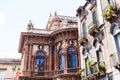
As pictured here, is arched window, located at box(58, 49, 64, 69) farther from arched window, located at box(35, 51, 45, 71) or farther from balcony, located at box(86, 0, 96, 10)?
balcony, located at box(86, 0, 96, 10)

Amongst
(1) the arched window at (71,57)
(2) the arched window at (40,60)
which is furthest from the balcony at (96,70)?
(2) the arched window at (40,60)

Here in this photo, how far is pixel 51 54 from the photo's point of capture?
27.7m

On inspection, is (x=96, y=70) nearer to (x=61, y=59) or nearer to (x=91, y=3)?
(x=91, y=3)

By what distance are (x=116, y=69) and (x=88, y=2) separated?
8603 millimetres

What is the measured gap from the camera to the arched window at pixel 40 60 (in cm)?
2693

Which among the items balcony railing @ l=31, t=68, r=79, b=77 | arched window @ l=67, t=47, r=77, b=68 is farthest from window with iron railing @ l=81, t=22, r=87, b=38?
balcony railing @ l=31, t=68, r=79, b=77

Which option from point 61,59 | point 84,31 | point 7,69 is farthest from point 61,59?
point 7,69

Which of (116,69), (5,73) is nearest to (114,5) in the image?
(116,69)

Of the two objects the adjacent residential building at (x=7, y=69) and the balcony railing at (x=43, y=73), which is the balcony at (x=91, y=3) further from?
the adjacent residential building at (x=7, y=69)

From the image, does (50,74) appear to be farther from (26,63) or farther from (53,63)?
(26,63)

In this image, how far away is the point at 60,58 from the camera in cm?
2673

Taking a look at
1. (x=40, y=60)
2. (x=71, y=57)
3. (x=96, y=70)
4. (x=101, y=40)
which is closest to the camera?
(x=96, y=70)

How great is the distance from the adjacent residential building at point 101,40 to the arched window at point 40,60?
7325mm

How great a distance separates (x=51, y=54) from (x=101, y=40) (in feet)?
35.3
